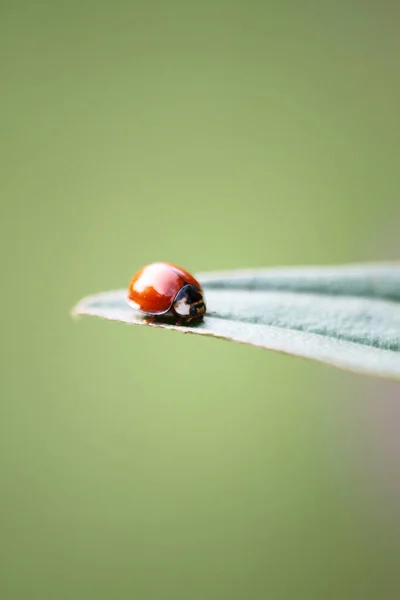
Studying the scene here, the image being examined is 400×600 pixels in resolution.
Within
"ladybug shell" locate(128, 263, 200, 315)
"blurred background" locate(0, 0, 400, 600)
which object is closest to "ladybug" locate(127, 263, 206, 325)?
"ladybug shell" locate(128, 263, 200, 315)

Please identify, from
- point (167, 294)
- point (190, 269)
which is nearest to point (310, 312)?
point (167, 294)

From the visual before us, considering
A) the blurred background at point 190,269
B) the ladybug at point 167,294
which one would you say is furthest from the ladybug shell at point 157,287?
the blurred background at point 190,269

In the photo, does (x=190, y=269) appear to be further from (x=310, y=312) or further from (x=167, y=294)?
(x=310, y=312)

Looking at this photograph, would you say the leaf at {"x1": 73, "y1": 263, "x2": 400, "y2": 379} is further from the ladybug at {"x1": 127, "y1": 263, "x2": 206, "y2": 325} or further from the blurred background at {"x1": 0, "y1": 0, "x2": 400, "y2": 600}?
the blurred background at {"x1": 0, "y1": 0, "x2": 400, "y2": 600}

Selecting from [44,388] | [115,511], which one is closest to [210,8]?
[44,388]

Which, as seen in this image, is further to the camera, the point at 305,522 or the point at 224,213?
the point at 224,213

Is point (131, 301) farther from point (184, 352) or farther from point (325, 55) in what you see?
point (325, 55)
